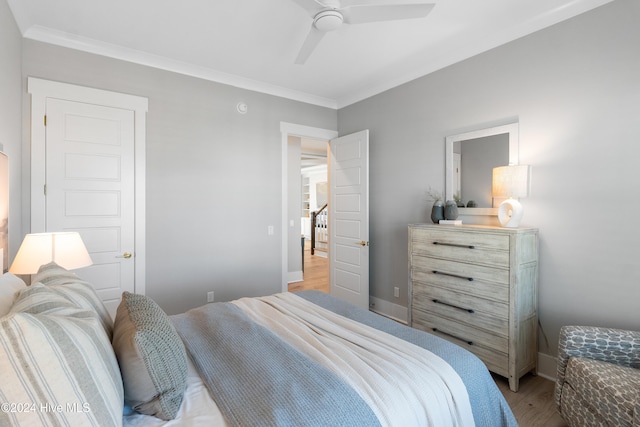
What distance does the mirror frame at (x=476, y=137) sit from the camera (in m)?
2.56

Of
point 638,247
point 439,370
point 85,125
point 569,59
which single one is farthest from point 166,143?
point 638,247

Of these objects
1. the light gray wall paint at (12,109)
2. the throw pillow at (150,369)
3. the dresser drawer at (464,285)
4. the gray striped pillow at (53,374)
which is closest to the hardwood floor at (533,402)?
the dresser drawer at (464,285)

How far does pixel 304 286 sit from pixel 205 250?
2.30m

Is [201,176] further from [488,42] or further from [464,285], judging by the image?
[488,42]

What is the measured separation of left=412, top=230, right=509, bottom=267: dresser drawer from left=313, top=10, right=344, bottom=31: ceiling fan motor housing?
183 cm

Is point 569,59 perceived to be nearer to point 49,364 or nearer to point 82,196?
point 49,364

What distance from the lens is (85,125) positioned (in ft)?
8.95

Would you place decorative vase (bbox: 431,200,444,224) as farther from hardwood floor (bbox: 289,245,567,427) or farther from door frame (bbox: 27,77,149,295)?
door frame (bbox: 27,77,149,295)

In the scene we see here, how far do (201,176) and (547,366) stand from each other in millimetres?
3582

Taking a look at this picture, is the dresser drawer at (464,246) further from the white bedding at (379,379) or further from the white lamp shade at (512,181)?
the white bedding at (379,379)

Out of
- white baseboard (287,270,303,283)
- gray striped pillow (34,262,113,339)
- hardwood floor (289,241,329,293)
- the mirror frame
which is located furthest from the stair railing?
gray striped pillow (34,262,113,339)

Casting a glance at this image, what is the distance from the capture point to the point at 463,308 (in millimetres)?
2490

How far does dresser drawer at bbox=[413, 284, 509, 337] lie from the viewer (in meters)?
2.26

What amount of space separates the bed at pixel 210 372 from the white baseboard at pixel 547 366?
1.44 m
